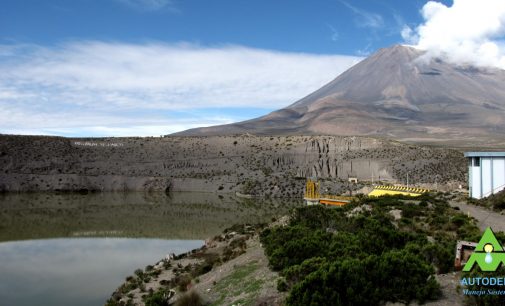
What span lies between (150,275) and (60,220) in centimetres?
2476

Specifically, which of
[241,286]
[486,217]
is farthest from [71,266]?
[486,217]

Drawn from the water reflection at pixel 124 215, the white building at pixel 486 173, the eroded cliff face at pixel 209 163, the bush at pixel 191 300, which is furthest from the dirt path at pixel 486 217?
the eroded cliff face at pixel 209 163

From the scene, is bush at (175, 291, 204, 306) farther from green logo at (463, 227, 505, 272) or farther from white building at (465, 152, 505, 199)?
white building at (465, 152, 505, 199)

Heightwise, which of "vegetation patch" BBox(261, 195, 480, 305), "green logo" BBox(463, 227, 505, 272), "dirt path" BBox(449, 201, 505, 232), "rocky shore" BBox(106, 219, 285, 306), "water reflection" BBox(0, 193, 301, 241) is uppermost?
"green logo" BBox(463, 227, 505, 272)

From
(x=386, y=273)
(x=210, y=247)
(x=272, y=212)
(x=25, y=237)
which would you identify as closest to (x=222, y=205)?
(x=272, y=212)

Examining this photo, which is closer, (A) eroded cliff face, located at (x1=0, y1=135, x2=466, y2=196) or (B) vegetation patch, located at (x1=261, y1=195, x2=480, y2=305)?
(B) vegetation patch, located at (x1=261, y1=195, x2=480, y2=305)

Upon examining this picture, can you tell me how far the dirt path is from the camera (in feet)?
59.4

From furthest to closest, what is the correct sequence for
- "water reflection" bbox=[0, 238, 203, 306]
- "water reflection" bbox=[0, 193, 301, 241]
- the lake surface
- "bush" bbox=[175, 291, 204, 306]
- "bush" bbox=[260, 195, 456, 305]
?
1. "water reflection" bbox=[0, 193, 301, 241]
2. the lake surface
3. "water reflection" bbox=[0, 238, 203, 306]
4. "bush" bbox=[175, 291, 204, 306]
5. "bush" bbox=[260, 195, 456, 305]

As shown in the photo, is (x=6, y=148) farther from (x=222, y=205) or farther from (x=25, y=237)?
(x=25, y=237)

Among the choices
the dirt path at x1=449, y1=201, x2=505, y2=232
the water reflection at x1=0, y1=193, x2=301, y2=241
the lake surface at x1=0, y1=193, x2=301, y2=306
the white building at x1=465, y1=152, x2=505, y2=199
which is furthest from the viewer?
the water reflection at x1=0, y1=193, x2=301, y2=241

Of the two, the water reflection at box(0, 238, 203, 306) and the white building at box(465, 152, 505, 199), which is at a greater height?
the white building at box(465, 152, 505, 199)

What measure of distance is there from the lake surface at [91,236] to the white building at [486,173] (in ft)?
54.9

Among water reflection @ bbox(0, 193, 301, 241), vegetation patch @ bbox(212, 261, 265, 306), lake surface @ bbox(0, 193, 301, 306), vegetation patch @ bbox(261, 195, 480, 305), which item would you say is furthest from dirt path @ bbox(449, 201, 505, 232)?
water reflection @ bbox(0, 193, 301, 241)

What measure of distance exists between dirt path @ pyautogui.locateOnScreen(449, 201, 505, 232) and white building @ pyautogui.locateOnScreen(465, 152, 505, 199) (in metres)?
4.03
